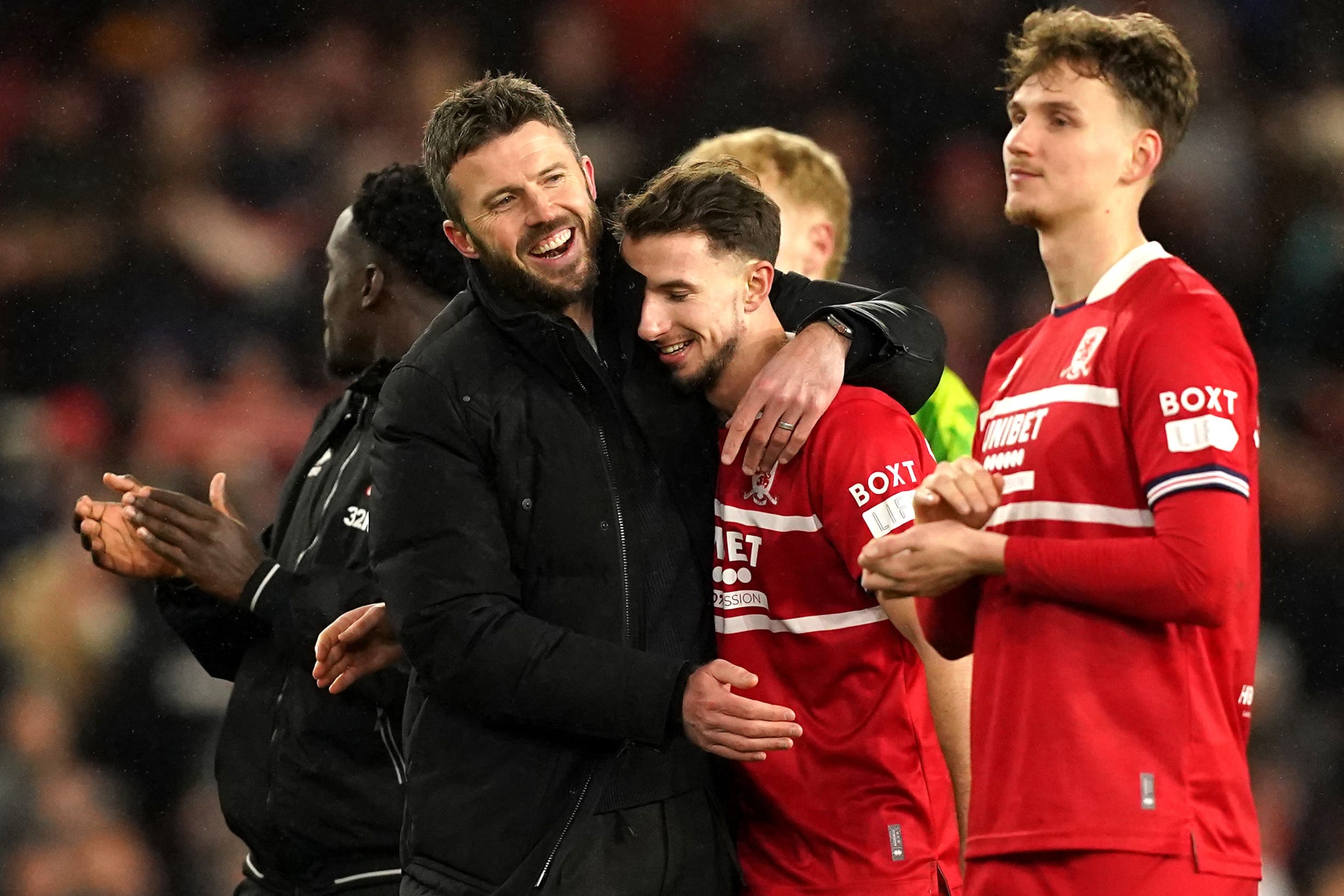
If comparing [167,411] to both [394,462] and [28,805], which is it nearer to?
[28,805]

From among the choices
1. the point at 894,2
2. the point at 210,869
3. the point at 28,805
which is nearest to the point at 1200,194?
the point at 894,2

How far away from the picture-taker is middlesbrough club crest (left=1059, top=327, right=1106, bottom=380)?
1.94 m

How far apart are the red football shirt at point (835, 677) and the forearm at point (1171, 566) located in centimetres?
44

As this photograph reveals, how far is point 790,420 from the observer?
7.57 ft

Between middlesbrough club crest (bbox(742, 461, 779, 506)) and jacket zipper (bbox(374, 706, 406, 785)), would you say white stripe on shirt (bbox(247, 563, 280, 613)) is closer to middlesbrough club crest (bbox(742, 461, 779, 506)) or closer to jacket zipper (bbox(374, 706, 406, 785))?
jacket zipper (bbox(374, 706, 406, 785))

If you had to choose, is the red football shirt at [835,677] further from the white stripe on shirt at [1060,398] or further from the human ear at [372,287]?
the human ear at [372,287]

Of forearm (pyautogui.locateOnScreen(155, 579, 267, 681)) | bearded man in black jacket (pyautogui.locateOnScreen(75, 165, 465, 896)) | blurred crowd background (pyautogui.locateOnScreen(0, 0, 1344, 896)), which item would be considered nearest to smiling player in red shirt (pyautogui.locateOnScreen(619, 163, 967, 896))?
bearded man in black jacket (pyautogui.locateOnScreen(75, 165, 465, 896))

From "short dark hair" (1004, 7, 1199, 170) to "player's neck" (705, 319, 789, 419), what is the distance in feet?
2.15

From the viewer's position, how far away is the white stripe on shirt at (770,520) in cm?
233

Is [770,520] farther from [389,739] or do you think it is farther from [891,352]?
[389,739]

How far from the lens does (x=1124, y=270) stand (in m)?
2.00

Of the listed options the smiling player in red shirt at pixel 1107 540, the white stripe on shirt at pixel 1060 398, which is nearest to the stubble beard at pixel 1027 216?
the smiling player in red shirt at pixel 1107 540

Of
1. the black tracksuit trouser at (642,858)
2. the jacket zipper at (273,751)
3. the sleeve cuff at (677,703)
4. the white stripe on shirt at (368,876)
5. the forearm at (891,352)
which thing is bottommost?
the white stripe on shirt at (368,876)

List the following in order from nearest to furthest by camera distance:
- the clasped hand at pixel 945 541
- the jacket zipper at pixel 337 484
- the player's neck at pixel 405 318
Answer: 1. the clasped hand at pixel 945 541
2. the jacket zipper at pixel 337 484
3. the player's neck at pixel 405 318
